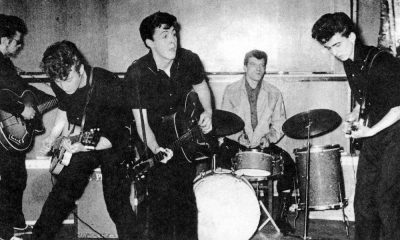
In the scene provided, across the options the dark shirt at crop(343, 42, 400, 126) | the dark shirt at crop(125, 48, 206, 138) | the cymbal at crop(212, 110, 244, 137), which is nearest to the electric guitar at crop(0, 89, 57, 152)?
the dark shirt at crop(125, 48, 206, 138)

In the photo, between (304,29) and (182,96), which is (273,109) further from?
(182,96)

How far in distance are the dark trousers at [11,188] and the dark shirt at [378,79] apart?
4211 millimetres

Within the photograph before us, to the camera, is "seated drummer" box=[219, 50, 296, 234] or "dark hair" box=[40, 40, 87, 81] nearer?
"dark hair" box=[40, 40, 87, 81]

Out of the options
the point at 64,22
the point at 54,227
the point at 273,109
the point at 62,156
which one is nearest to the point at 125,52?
the point at 64,22

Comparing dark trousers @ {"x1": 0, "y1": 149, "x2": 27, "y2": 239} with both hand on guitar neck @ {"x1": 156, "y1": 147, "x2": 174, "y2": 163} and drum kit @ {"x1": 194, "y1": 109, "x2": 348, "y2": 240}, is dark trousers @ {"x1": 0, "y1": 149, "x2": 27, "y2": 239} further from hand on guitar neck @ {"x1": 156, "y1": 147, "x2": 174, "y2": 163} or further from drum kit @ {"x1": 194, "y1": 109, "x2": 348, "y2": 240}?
hand on guitar neck @ {"x1": 156, "y1": 147, "x2": 174, "y2": 163}

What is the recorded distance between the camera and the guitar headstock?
3.98 metres

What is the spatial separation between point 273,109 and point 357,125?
8.43ft

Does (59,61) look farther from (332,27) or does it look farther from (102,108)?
(332,27)

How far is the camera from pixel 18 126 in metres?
5.55

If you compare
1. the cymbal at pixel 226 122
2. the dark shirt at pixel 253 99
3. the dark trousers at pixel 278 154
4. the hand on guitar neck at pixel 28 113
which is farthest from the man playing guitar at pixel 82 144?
the dark shirt at pixel 253 99

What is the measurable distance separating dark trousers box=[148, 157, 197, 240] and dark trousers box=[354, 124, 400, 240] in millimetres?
1531

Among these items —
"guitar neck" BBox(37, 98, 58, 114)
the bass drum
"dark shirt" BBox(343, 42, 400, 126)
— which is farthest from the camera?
"guitar neck" BBox(37, 98, 58, 114)

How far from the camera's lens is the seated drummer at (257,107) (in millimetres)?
5898

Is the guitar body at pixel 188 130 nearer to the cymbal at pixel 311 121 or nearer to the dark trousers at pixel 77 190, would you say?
the dark trousers at pixel 77 190
